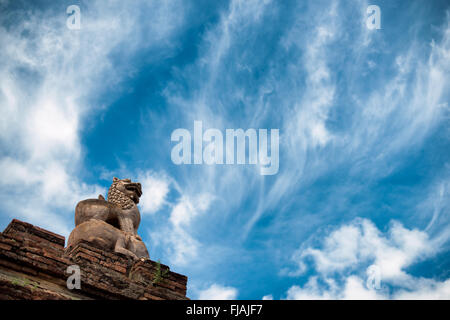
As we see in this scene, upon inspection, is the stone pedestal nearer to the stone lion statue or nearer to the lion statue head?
the stone lion statue

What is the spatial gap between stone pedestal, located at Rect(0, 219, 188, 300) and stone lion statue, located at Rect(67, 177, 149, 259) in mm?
686

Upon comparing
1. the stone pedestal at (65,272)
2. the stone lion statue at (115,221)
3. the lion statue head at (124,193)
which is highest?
the lion statue head at (124,193)

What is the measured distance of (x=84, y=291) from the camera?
564cm

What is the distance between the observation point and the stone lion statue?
7656 millimetres

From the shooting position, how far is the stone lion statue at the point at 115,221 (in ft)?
25.1

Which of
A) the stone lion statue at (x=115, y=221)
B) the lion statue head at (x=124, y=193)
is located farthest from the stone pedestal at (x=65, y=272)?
the lion statue head at (x=124, y=193)

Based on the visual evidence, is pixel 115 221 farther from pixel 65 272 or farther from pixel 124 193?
pixel 65 272

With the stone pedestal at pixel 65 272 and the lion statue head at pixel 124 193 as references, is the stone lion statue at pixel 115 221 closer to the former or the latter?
the lion statue head at pixel 124 193

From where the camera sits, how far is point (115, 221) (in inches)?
358

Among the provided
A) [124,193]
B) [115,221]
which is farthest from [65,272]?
[124,193]

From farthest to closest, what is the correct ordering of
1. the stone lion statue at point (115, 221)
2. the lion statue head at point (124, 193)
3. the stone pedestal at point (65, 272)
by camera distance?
the lion statue head at point (124, 193)
the stone lion statue at point (115, 221)
the stone pedestal at point (65, 272)

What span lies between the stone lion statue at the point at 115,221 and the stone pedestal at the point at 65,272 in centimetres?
69
